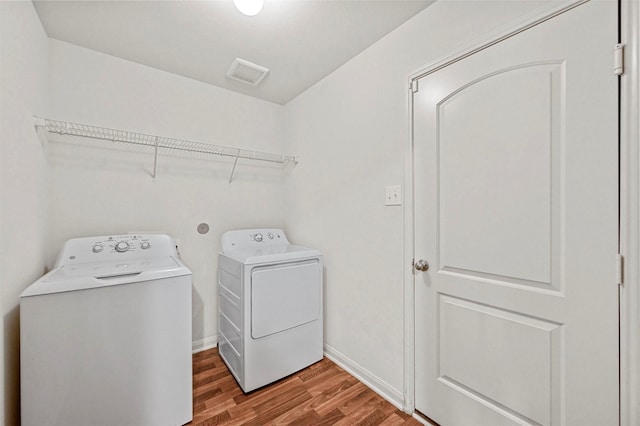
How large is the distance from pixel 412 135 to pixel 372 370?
156 cm

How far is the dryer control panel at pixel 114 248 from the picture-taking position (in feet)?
5.40

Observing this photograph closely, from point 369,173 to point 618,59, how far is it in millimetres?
1168

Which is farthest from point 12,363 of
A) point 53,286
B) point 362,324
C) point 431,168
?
point 431,168

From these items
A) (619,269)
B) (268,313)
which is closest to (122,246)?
(268,313)

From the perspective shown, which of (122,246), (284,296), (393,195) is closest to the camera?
Answer: (393,195)

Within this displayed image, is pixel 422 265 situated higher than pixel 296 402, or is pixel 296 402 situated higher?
pixel 422 265

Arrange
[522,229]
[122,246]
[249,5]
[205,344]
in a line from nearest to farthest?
[522,229], [249,5], [122,246], [205,344]

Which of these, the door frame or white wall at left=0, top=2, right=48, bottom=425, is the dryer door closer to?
white wall at left=0, top=2, right=48, bottom=425

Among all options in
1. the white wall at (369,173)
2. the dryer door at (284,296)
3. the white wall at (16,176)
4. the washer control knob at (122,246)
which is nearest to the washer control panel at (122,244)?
the washer control knob at (122,246)

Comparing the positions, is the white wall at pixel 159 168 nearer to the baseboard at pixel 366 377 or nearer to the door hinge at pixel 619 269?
the baseboard at pixel 366 377

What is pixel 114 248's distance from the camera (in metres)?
1.75

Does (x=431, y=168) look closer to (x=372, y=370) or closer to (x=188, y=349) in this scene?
(x=372, y=370)

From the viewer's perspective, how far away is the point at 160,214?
211 cm

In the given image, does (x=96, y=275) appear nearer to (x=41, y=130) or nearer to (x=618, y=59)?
(x=41, y=130)
